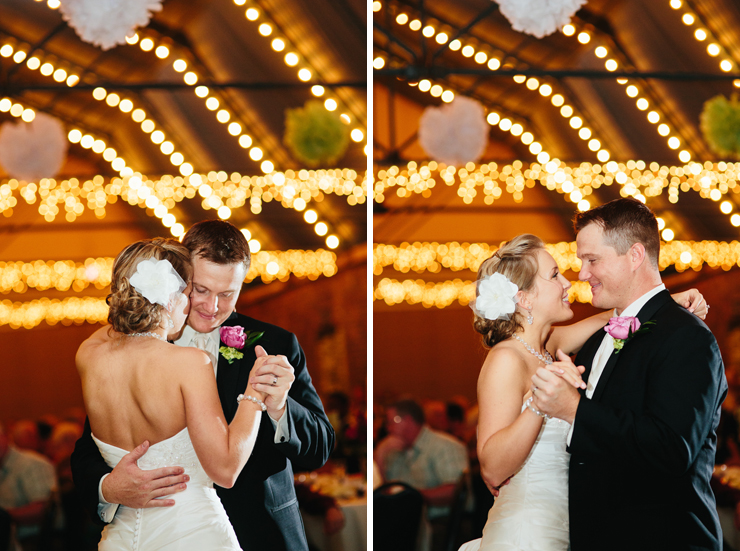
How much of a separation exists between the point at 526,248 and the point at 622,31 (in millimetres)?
2619

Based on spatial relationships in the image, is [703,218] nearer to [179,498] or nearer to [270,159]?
[270,159]

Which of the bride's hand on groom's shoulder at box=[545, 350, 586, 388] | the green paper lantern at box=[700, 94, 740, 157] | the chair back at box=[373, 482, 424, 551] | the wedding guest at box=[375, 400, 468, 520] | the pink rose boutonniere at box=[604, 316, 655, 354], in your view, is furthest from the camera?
the green paper lantern at box=[700, 94, 740, 157]

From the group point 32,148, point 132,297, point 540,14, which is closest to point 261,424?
point 132,297

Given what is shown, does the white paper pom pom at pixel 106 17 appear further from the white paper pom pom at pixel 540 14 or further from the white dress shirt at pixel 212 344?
the white dress shirt at pixel 212 344

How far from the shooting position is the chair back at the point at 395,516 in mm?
3508

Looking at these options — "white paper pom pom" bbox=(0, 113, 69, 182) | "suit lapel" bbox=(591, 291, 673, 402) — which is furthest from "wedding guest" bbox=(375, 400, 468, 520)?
"white paper pom pom" bbox=(0, 113, 69, 182)

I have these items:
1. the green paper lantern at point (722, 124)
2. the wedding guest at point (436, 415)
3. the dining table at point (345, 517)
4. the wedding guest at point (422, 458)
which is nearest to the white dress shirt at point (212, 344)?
the dining table at point (345, 517)

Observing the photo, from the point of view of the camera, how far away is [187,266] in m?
2.16

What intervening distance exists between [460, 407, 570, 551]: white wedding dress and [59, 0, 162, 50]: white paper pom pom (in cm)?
314

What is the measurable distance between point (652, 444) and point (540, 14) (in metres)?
2.72

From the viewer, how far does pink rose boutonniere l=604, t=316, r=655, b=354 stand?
2.07 m

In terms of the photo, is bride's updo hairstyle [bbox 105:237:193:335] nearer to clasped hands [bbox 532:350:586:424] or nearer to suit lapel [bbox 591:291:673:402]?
clasped hands [bbox 532:350:586:424]

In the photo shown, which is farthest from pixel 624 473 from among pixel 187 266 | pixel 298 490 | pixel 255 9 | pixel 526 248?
pixel 255 9

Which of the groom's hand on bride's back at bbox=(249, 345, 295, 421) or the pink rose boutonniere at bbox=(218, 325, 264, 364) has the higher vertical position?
the pink rose boutonniere at bbox=(218, 325, 264, 364)
